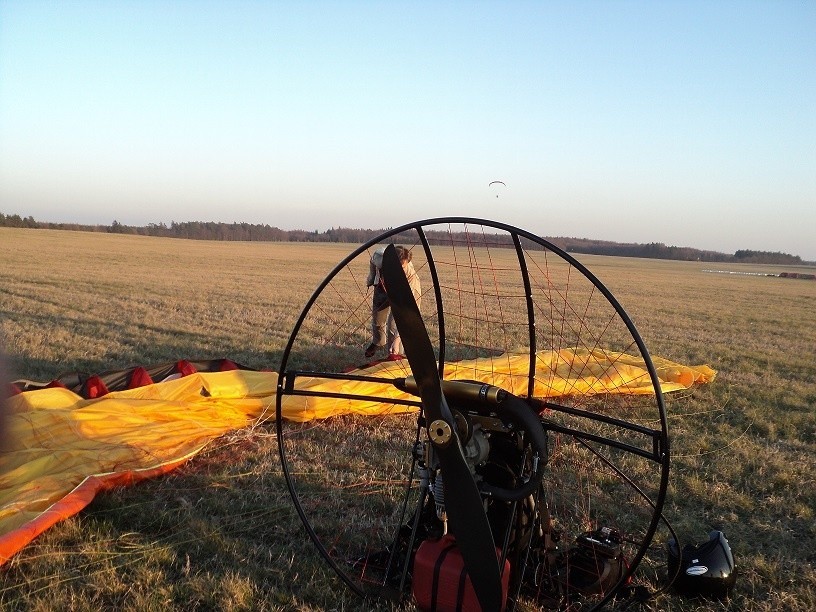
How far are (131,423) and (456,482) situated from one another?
12.1 feet

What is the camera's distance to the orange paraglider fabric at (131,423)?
4141mm

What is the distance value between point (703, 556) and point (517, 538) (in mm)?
1194

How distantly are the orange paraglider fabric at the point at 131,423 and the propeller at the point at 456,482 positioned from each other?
1.84 m

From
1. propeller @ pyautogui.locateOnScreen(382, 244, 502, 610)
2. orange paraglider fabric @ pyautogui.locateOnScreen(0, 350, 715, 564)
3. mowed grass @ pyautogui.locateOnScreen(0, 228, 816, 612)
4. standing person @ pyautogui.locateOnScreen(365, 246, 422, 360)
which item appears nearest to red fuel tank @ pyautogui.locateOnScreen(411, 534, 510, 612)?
propeller @ pyautogui.locateOnScreen(382, 244, 502, 610)

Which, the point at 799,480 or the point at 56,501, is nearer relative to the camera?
the point at 56,501

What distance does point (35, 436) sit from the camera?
5.02 meters

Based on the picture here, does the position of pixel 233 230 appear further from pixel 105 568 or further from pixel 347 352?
pixel 105 568

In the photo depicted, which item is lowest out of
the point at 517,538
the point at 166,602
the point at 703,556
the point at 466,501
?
the point at 166,602

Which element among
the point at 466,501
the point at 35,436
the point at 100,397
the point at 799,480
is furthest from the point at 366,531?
the point at 799,480

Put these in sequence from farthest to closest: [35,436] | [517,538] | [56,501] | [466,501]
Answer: [35,436] < [56,501] < [517,538] < [466,501]

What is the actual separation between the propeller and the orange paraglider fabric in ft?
6.02

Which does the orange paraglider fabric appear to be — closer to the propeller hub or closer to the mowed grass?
the mowed grass

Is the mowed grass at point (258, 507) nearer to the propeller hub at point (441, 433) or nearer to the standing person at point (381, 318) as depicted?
the propeller hub at point (441, 433)

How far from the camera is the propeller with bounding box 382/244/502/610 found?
284 cm
